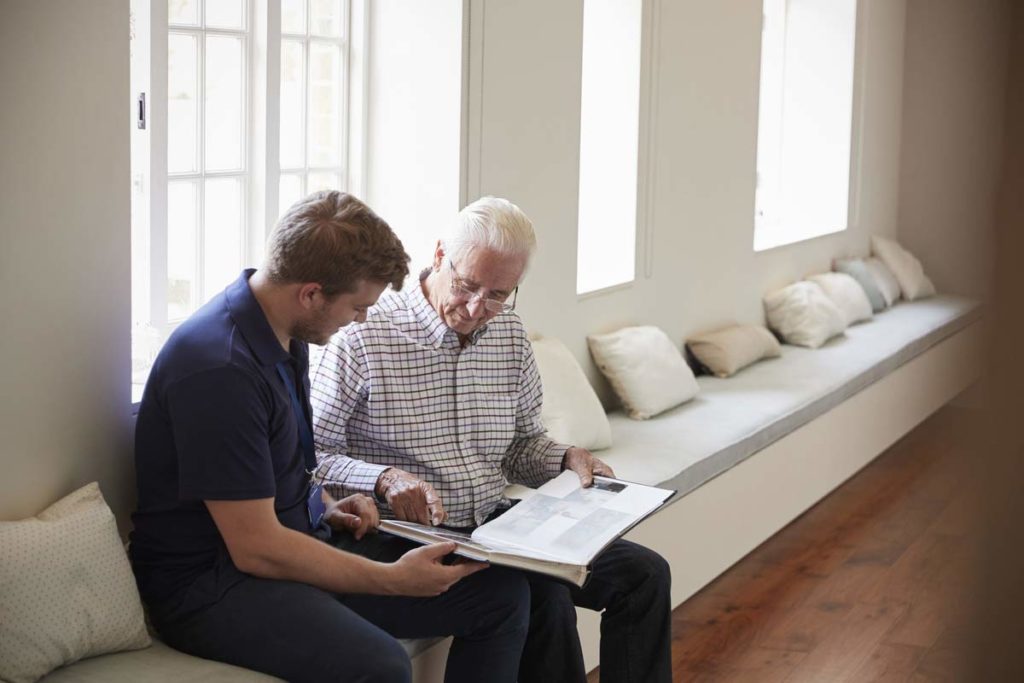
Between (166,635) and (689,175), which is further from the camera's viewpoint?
(689,175)

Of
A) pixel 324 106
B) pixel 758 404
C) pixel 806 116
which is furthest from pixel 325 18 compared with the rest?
pixel 806 116

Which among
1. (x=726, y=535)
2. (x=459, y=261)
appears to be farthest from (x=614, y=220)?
(x=459, y=261)

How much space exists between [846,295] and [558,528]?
434cm

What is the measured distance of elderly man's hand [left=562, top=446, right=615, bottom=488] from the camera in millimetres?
2734

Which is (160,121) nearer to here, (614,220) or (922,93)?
(614,220)

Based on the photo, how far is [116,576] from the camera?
2.17 meters

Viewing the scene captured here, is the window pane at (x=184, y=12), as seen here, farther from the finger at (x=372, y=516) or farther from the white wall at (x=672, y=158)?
the finger at (x=372, y=516)

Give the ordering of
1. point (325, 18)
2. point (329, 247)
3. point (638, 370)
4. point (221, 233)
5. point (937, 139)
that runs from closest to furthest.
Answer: point (329, 247)
point (221, 233)
point (325, 18)
point (638, 370)
point (937, 139)

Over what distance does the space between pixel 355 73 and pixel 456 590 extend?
1.65 metres

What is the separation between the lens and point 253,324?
7.00 ft

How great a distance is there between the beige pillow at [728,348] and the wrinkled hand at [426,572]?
2868 millimetres

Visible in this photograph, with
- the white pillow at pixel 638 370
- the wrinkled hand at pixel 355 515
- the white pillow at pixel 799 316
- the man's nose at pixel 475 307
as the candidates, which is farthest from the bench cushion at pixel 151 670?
the white pillow at pixel 799 316

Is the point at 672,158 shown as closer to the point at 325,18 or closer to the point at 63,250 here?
the point at 325,18

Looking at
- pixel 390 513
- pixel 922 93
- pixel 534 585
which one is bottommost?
pixel 534 585
